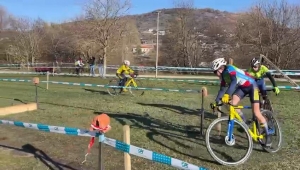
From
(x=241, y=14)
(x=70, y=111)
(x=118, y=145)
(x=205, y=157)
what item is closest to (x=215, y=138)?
(x=205, y=157)

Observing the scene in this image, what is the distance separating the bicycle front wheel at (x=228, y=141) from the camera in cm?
580

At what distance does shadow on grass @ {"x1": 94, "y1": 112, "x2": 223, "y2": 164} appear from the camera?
7262mm

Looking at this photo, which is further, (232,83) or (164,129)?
(164,129)

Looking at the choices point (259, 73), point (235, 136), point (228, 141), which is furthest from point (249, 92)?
point (259, 73)

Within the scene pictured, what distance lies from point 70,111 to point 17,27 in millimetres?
58213

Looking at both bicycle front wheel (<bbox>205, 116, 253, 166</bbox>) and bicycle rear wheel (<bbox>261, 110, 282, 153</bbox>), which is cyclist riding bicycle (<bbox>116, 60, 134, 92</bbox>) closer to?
bicycle rear wheel (<bbox>261, 110, 282, 153</bbox>)

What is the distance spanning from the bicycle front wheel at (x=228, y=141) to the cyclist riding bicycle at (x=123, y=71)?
9.45 meters

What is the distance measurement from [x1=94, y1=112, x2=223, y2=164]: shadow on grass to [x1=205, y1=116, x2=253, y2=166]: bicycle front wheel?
271 mm

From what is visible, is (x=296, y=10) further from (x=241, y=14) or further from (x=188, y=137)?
(x=188, y=137)

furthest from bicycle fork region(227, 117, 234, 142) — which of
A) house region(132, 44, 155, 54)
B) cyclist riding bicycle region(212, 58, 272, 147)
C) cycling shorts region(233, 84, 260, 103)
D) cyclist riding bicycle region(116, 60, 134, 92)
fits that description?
house region(132, 44, 155, 54)

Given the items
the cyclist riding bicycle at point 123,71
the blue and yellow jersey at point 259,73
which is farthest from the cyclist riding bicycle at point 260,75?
the cyclist riding bicycle at point 123,71

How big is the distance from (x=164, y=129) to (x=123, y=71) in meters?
7.59

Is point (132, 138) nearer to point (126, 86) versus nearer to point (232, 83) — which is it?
point (232, 83)

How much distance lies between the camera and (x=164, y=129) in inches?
331
